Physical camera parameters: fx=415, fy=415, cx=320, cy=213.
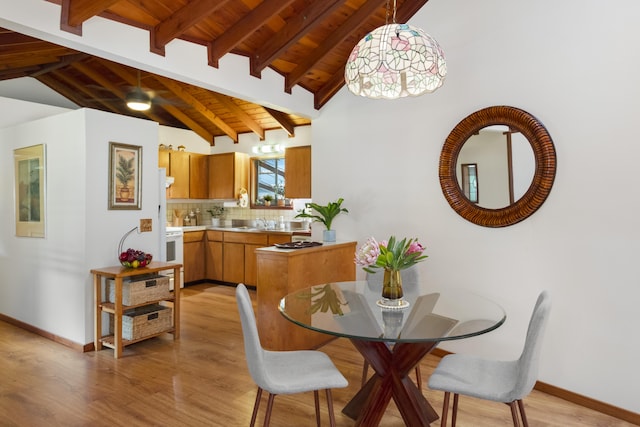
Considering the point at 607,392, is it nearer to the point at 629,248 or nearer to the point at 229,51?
the point at 629,248

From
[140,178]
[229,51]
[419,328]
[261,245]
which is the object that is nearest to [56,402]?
[140,178]

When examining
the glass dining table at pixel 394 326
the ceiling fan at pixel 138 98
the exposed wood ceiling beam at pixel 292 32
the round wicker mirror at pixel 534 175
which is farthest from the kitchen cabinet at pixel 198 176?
the glass dining table at pixel 394 326

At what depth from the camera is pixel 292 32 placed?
3.60m

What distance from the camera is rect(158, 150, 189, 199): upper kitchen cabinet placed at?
644cm

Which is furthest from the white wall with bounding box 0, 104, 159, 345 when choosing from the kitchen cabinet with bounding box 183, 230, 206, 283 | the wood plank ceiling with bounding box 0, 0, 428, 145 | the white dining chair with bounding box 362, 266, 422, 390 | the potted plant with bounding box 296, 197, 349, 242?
the white dining chair with bounding box 362, 266, 422, 390

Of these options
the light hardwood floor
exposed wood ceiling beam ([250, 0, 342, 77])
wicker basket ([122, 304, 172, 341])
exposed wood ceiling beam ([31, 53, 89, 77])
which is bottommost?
the light hardwood floor

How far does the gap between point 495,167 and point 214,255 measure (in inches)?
181

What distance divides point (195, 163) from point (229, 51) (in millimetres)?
3605

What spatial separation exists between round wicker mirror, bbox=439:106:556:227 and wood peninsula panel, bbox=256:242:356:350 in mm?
1326

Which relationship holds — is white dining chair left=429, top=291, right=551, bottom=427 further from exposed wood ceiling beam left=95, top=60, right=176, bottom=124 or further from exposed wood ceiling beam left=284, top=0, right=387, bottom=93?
exposed wood ceiling beam left=95, top=60, right=176, bottom=124

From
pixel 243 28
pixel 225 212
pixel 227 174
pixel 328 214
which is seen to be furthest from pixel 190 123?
pixel 243 28

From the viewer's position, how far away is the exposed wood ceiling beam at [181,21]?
2.90 meters

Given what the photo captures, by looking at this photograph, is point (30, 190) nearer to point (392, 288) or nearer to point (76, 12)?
point (76, 12)

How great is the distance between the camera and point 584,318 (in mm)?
2836
